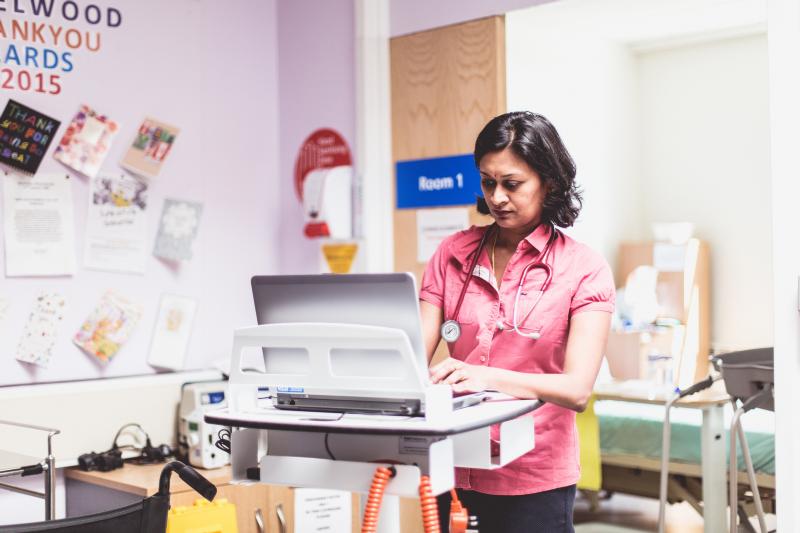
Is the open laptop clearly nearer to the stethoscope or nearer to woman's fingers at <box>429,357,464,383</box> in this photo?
woman's fingers at <box>429,357,464,383</box>

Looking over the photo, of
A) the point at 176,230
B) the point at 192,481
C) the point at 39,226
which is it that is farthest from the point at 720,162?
the point at 192,481

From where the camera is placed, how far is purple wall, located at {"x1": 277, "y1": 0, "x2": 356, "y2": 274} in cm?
356

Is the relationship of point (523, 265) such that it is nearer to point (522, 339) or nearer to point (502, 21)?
point (522, 339)

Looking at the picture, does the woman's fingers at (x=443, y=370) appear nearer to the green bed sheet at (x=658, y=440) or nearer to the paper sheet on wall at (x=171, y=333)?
the paper sheet on wall at (x=171, y=333)

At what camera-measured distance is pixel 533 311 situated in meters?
1.79

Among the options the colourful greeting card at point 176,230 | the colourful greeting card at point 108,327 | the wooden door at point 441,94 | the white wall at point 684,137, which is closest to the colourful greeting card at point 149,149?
the colourful greeting card at point 176,230

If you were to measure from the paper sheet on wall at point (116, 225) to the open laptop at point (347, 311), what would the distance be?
170cm

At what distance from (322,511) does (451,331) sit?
1359 mm

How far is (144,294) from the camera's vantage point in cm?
329

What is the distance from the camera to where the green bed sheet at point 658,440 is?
3664mm

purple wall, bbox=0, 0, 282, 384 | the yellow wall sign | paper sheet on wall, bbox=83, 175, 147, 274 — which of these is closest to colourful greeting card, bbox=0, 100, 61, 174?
purple wall, bbox=0, 0, 282, 384

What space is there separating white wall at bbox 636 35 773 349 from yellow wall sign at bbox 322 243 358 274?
93.6 inches

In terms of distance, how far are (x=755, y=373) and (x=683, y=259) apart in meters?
2.32

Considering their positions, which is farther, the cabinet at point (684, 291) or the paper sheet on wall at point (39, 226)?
the cabinet at point (684, 291)
